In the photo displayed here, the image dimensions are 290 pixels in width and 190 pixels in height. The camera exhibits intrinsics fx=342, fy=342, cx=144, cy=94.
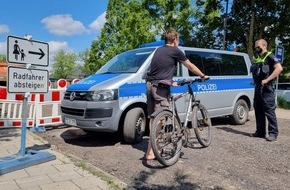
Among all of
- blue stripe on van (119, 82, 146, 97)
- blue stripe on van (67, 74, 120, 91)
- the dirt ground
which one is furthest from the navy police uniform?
blue stripe on van (67, 74, 120, 91)

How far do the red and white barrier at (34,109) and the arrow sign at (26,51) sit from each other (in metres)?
3.54

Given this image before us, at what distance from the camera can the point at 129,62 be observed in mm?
7273

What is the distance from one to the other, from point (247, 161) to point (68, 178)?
2837mm

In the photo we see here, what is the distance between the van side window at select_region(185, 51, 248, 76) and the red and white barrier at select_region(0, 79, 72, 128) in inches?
149

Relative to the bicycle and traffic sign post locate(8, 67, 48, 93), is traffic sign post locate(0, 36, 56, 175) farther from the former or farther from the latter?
the bicycle

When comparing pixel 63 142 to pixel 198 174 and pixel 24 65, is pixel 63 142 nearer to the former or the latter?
pixel 24 65

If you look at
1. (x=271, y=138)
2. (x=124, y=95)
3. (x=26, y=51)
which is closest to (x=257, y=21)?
(x=271, y=138)

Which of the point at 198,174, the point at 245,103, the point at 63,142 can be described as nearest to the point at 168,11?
the point at 245,103

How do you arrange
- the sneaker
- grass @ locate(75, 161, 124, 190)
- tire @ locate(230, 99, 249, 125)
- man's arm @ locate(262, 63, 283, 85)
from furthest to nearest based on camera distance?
tire @ locate(230, 99, 249, 125)
the sneaker
man's arm @ locate(262, 63, 283, 85)
grass @ locate(75, 161, 124, 190)

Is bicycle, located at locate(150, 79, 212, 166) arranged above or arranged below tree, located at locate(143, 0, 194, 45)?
below

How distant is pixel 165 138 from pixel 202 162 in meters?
0.74

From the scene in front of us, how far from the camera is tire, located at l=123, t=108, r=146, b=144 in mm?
6469

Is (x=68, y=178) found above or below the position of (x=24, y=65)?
below

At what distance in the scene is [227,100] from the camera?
8.72 meters
